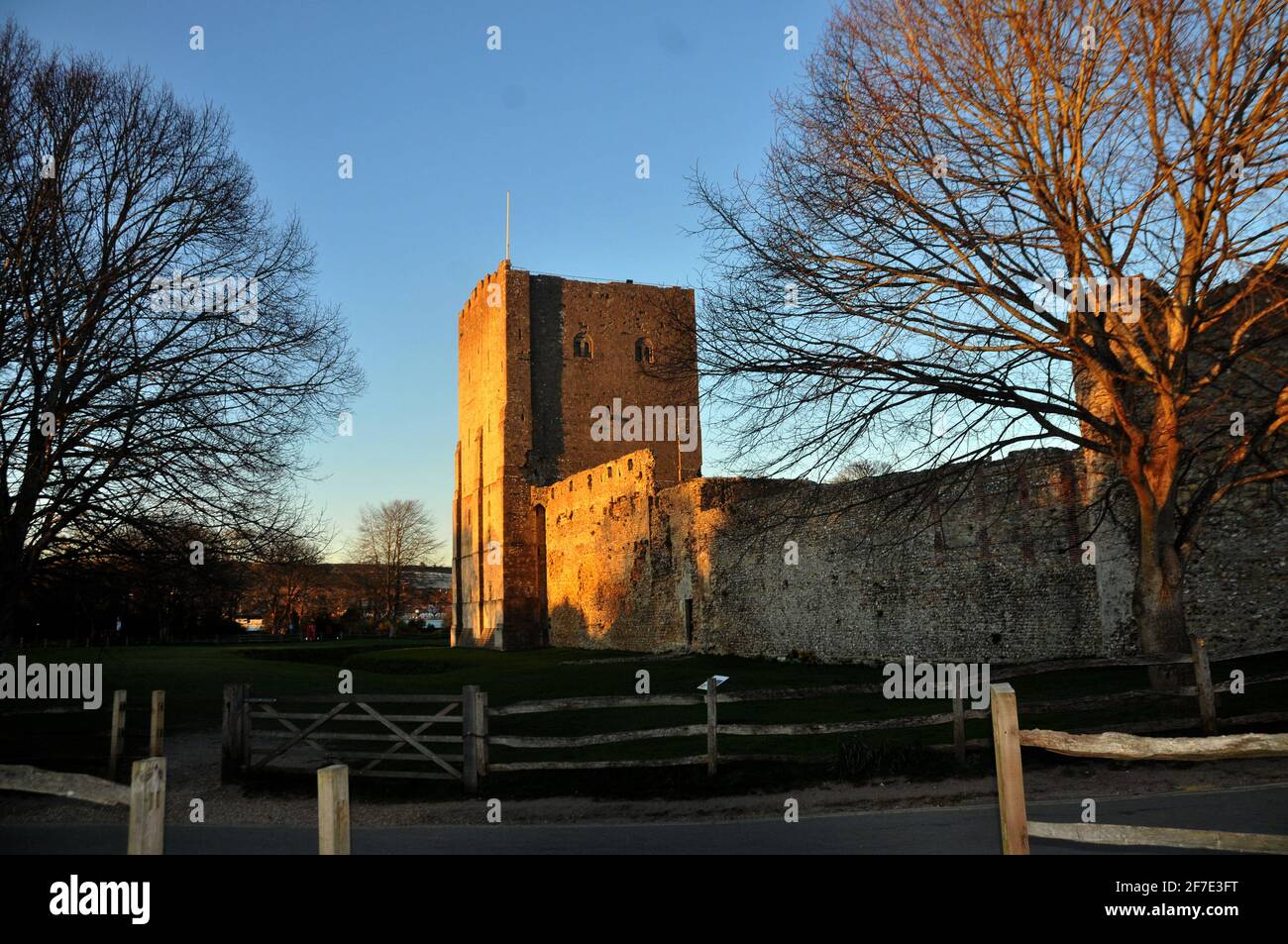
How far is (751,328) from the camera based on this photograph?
11227 millimetres

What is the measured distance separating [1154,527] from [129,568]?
13.4 metres

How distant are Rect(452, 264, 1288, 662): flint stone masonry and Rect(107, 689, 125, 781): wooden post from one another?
26.1 feet

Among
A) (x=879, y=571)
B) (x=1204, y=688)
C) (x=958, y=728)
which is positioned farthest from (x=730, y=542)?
(x=1204, y=688)

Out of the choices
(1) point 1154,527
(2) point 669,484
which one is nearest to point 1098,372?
(1) point 1154,527

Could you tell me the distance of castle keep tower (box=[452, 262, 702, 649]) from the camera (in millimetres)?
43312

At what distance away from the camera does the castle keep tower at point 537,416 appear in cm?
4331

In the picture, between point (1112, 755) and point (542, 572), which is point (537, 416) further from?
point (1112, 755)

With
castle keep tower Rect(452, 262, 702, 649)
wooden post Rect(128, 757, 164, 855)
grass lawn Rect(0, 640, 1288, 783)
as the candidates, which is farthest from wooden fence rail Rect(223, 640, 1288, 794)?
castle keep tower Rect(452, 262, 702, 649)

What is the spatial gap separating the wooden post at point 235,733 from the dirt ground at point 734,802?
79cm

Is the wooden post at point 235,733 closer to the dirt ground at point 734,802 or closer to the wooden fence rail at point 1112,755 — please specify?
the dirt ground at point 734,802

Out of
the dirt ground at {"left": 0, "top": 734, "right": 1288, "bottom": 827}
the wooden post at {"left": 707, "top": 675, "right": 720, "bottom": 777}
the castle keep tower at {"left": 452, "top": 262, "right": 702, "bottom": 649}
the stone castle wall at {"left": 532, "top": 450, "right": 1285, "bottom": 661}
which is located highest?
the castle keep tower at {"left": 452, "top": 262, "right": 702, "bottom": 649}

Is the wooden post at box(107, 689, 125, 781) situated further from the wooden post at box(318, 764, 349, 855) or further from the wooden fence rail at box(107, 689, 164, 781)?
the wooden post at box(318, 764, 349, 855)

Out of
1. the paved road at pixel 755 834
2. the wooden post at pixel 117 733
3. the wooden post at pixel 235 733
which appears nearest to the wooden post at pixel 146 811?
the paved road at pixel 755 834
